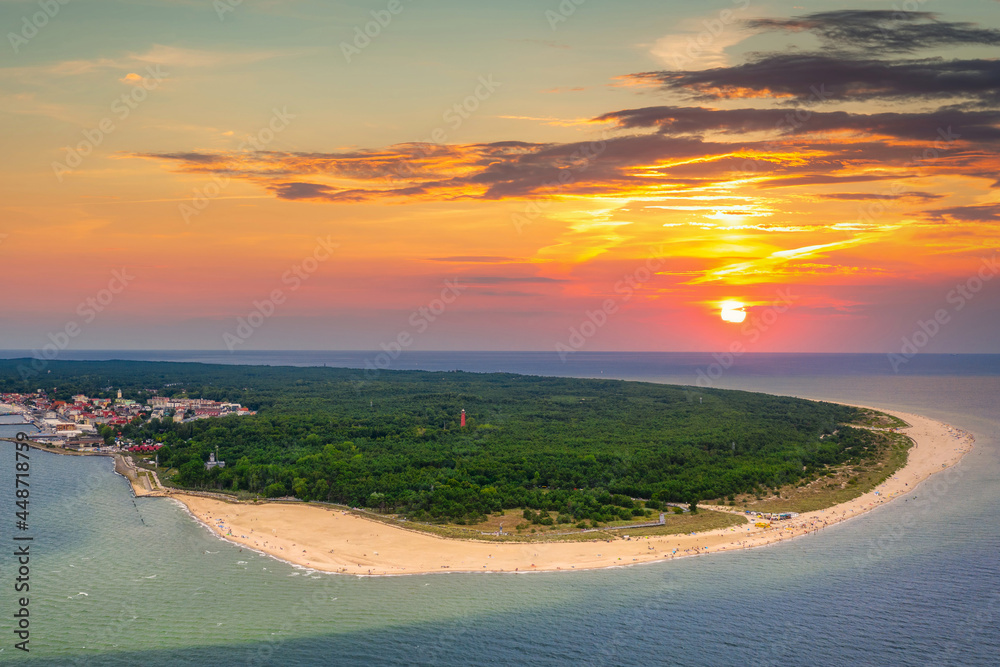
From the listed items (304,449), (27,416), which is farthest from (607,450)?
(27,416)

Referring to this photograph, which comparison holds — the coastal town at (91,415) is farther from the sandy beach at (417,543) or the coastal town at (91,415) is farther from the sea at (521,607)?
the sea at (521,607)

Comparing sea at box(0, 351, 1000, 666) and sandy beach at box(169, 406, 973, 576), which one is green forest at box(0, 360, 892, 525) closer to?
sandy beach at box(169, 406, 973, 576)

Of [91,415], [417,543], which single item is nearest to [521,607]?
[417,543]

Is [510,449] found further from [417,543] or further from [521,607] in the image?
[521,607]

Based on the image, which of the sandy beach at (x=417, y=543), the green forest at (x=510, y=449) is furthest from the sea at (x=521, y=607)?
the green forest at (x=510, y=449)

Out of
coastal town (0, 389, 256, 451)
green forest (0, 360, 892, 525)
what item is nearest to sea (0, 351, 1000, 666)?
green forest (0, 360, 892, 525)
